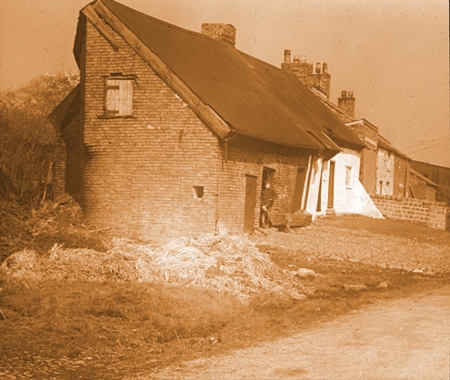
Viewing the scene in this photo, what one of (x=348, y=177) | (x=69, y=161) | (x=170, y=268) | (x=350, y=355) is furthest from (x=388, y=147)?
(x=350, y=355)

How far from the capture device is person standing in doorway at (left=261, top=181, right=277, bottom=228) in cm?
2231

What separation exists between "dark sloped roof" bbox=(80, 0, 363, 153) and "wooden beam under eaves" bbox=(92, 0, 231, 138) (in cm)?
13

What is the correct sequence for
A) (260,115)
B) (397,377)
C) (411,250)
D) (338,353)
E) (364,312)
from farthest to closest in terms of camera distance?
(260,115), (411,250), (364,312), (338,353), (397,377)

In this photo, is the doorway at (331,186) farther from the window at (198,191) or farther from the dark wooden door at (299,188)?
the window at (198,191)

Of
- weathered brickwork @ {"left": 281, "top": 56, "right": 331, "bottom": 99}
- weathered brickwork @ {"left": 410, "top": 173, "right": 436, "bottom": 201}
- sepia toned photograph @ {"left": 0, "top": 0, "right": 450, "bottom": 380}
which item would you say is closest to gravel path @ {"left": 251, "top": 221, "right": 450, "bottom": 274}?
sepia toned photograph @ {"left": 0, "top": 0, "right": 450, "bottom": 380}

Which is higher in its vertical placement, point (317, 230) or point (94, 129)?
point (94, 129)

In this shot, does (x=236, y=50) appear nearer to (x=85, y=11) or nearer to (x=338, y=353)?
(x=85, y=11)

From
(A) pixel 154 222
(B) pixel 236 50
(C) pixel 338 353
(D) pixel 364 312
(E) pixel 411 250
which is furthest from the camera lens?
(B) pixel 236 50

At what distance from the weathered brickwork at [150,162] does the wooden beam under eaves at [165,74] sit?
20cm

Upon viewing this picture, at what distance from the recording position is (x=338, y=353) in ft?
25.3

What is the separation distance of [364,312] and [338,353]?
296 cm

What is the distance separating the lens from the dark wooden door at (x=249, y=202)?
2075cm

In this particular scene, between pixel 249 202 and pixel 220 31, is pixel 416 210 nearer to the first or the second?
pixel 220 31

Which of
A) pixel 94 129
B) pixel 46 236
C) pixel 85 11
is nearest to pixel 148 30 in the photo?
pixel 85 11
